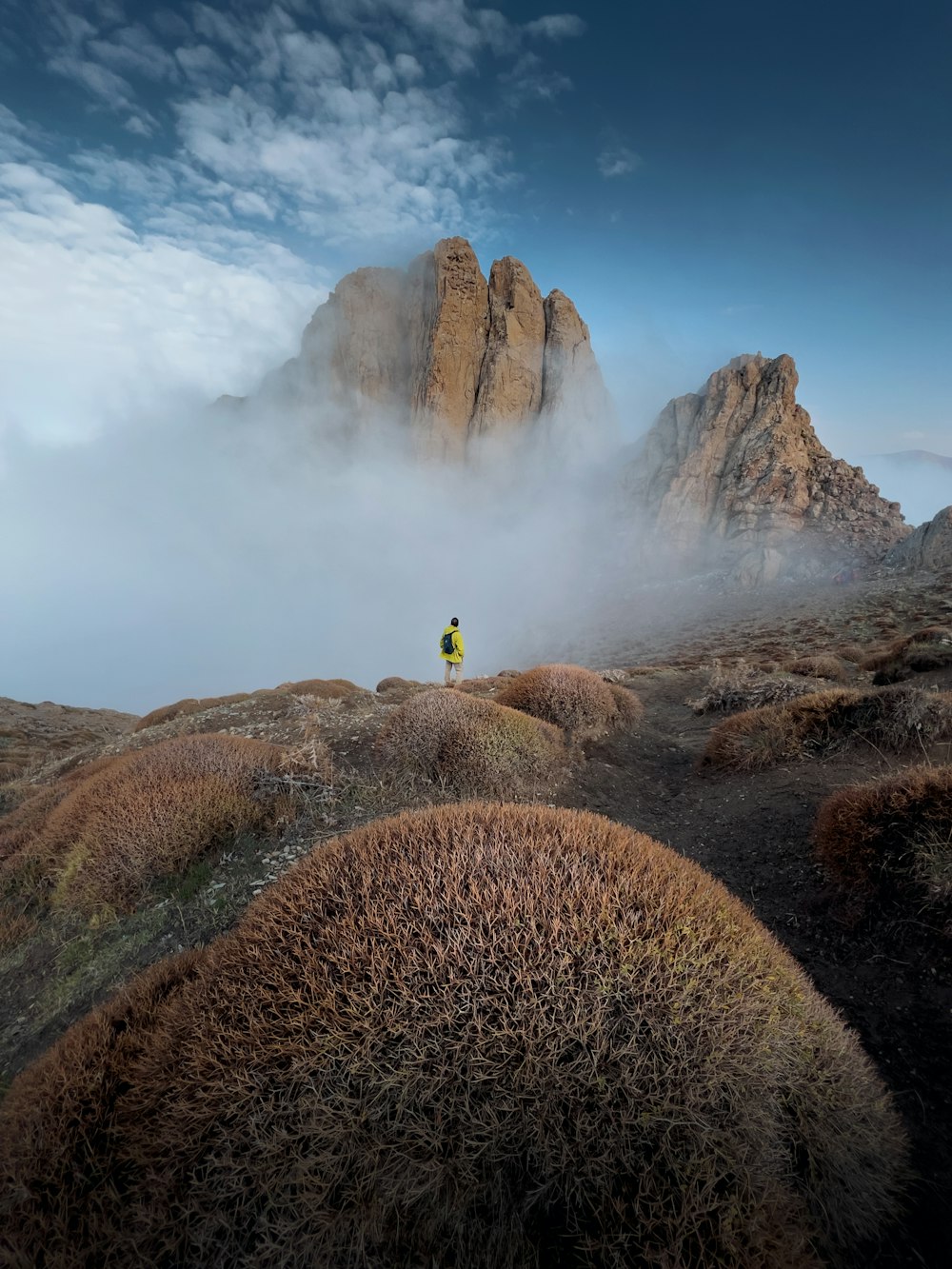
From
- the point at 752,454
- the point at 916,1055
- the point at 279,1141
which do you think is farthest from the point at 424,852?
the point at 752,454

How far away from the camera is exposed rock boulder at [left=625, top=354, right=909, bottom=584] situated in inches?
2060

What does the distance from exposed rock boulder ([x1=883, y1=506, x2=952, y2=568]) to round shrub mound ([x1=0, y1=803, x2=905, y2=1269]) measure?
50035mm

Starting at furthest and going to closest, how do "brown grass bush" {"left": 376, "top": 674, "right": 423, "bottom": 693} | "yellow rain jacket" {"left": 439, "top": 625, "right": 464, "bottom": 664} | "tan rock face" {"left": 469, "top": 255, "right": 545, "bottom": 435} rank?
"tan rock face" {"left": 469, "top": 255, "right": 545, "bottom": 435}, "brown grass bush" {"left": 376, "top": 674, "right": 423, "bottom": 693}, "yellow rain jacket" {"left": 439, "top": 625, "right": 464, "bottom": 664}

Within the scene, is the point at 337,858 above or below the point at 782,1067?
above

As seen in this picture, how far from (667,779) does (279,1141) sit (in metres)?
7.48

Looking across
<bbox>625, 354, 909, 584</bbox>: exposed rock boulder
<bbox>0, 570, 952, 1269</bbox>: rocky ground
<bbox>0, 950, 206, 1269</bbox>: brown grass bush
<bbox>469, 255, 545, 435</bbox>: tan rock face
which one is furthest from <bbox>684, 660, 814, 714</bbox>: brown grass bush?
<bbox>469, 255, 545, 435</bbox>: tan rock face

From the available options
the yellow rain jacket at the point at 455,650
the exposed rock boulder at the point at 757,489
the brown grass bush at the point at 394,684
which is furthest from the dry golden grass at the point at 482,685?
the exposed rock boulder at the point at 757,489

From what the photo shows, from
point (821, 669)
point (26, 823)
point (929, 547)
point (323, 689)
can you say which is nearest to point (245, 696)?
point (323, 689)

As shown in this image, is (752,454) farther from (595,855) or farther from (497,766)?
(595,855)

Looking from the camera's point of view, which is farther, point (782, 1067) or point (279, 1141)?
point (782, 1067)

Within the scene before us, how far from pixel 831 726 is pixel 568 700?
418 centimetres

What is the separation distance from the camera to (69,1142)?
207cm

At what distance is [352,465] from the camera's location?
107375 mm

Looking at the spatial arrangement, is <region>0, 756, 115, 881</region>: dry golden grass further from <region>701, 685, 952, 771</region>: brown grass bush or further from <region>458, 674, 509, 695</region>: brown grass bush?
<region>458, 674, 509, 695</region>: brown grass bush
